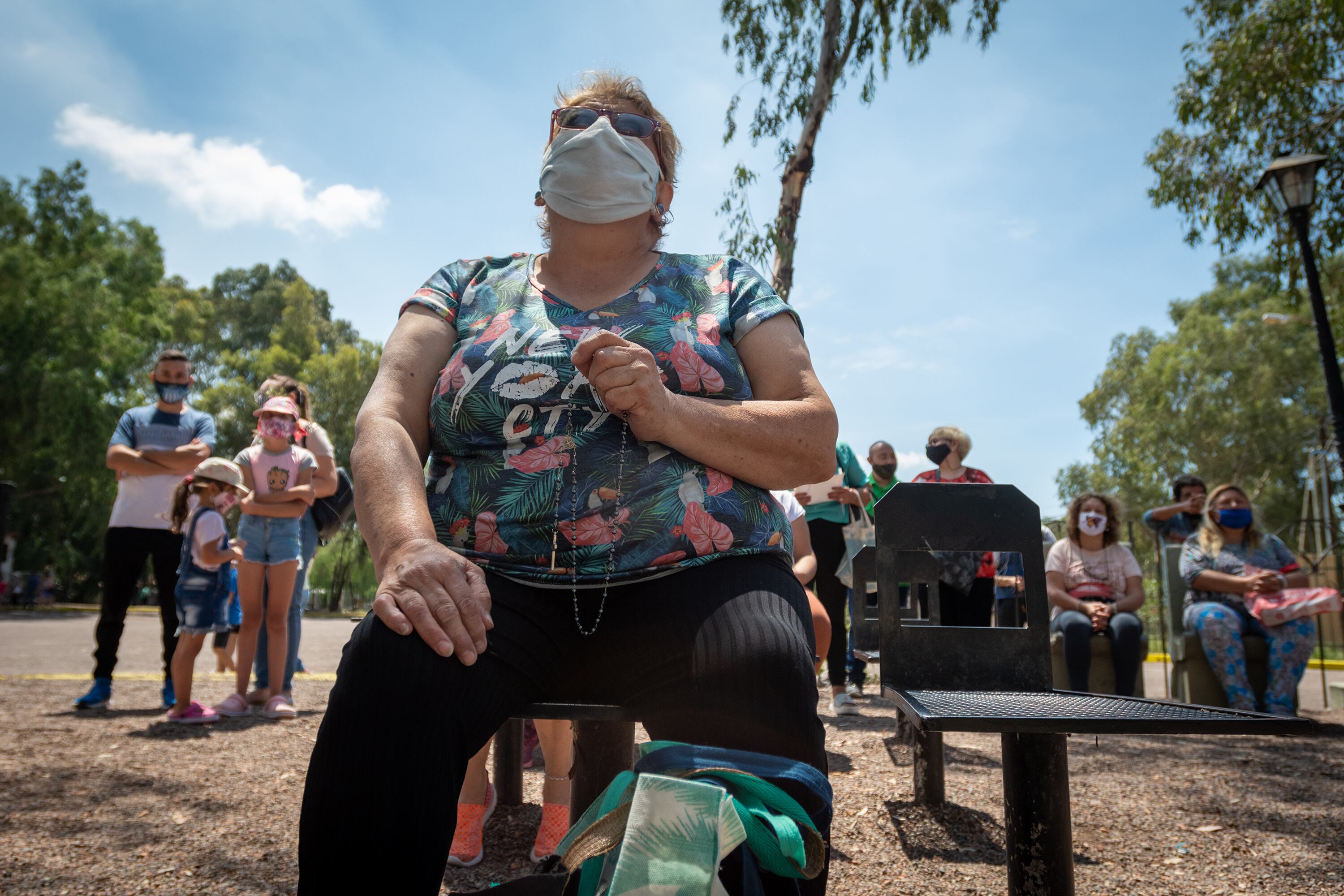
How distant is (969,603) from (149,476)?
533 cm

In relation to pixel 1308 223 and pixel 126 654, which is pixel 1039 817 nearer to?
pixel 1308 223

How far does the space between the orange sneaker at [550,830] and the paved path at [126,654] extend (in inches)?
168

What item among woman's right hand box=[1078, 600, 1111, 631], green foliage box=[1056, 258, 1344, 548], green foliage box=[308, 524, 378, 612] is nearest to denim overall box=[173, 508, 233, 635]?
woman's right hand box=[1078, 600, 1111, 631]

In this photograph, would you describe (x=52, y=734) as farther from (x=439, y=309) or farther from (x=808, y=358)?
(x=808, y=358)

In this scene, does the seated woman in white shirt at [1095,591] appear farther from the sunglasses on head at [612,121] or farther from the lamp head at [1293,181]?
the sunglasses on head at [612,121]

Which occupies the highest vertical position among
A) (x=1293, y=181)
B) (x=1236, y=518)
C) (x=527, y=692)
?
(x=1293, y=181)

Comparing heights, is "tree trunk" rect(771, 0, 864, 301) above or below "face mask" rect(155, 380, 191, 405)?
above

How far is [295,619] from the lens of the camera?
574 centimetres

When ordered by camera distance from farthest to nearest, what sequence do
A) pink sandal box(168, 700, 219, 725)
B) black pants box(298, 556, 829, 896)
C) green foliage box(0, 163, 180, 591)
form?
green foliage box(0, 163, 180, 591) < pink sandal box(168, 700, 219, 725) < black pants box(298, 556, 829, 896)

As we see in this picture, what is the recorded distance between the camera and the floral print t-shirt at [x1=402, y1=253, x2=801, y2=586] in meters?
1.51

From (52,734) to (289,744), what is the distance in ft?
4.25

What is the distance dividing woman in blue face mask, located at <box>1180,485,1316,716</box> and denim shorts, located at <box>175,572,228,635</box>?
6.53 m

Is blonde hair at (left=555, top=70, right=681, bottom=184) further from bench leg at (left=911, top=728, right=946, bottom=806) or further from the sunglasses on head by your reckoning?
bench leg at (left=911, top=728, right=946, bottom=806)

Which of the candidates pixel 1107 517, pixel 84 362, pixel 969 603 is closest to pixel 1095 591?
pixel 1107 517
